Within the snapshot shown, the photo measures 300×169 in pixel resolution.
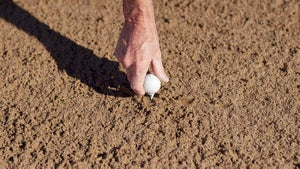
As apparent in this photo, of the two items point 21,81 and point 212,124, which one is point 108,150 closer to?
point 212,124

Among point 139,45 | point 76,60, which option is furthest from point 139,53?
point 76,60

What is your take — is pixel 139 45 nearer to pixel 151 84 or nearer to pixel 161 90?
pixel 151 84

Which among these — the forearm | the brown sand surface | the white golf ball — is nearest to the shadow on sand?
the brown sand surface

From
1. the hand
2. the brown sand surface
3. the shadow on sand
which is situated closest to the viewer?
the brown sand surface

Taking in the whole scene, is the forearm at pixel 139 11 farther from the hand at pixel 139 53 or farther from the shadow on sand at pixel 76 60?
the shadow on sand at pixel 76 60

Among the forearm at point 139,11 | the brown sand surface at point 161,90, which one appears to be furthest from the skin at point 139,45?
the brown sand surface at point 161,90

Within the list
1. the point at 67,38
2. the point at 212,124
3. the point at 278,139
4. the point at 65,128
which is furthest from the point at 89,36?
the point at 278,139

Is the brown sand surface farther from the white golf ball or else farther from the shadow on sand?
the white golf ball
